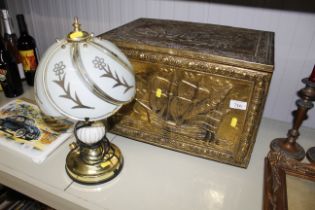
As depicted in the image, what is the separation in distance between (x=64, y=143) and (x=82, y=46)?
1.31 ft

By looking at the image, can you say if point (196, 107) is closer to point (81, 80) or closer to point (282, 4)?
point (81, 80)

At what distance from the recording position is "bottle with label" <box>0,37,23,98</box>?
0.93 m

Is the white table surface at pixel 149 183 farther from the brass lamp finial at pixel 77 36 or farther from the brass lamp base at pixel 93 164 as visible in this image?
the brass lamp finial at pixel 77 36

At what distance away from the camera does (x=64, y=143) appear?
2.63 ft

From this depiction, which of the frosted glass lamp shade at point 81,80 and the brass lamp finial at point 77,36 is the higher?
the brass lamp finial at point 77,36

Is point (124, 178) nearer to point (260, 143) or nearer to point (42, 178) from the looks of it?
point (42, 178)

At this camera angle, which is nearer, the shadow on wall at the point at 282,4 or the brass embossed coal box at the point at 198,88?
the brass embossed coal box at the point at 198,88

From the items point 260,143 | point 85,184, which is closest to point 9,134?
point 85,184

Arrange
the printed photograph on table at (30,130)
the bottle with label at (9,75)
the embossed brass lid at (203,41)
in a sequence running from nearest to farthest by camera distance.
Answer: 1. the embossed brass lid at (203,41)
2. the printed photograph on table at (30,130)
3. the bottle with label at (9,75)

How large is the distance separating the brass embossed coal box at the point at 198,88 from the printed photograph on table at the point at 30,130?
194 mm

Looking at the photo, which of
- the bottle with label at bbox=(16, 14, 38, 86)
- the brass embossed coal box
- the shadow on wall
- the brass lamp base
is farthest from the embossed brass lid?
the bottle with label at bbox=(16, 14, 38, 86)

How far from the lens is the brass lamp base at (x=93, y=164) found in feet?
2.15

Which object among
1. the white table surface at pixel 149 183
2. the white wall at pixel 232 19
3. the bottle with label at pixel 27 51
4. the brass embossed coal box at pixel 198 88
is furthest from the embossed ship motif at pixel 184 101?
the bottle with label at pixel 27 51

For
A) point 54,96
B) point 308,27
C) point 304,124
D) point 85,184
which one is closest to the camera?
point 54,96
